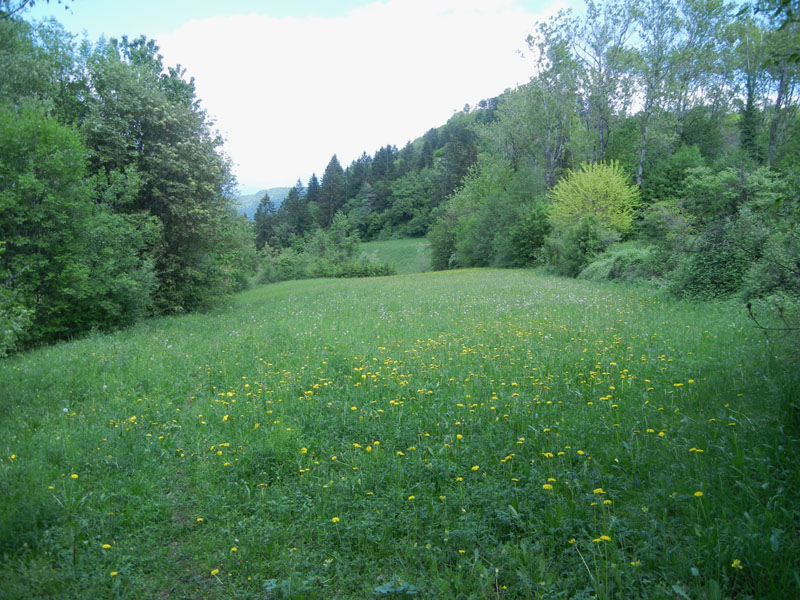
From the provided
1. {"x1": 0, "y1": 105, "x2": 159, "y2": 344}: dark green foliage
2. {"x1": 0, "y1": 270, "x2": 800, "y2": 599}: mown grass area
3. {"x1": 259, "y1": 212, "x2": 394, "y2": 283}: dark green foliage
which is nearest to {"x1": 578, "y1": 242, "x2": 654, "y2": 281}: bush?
{"x1": 0, "y1": 270, "x2": 800, "y2": 599}: mown grass area

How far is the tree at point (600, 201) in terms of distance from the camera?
31.3 m

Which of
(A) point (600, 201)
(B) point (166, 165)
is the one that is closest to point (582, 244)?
(A) point (600, 201)

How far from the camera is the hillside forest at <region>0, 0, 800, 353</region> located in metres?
12.0

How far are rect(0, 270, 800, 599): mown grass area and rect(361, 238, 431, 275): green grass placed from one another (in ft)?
180

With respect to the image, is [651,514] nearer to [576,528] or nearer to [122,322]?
[576,528]

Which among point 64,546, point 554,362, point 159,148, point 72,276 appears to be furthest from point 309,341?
point 159,148

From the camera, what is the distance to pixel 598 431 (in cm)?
468

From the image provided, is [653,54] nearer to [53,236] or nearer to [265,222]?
[53,236]

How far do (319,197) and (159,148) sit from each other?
80.2 metres

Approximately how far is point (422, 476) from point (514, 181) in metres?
45.9

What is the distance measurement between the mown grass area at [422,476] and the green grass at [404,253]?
180ft

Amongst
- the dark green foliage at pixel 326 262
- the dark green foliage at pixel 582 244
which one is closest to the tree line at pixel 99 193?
the dark green foliage at pixel 582 244

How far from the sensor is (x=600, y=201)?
106ft

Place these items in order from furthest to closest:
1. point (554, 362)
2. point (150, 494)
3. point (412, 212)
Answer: point (412, 212), point (554, 362), point (150, 494)
